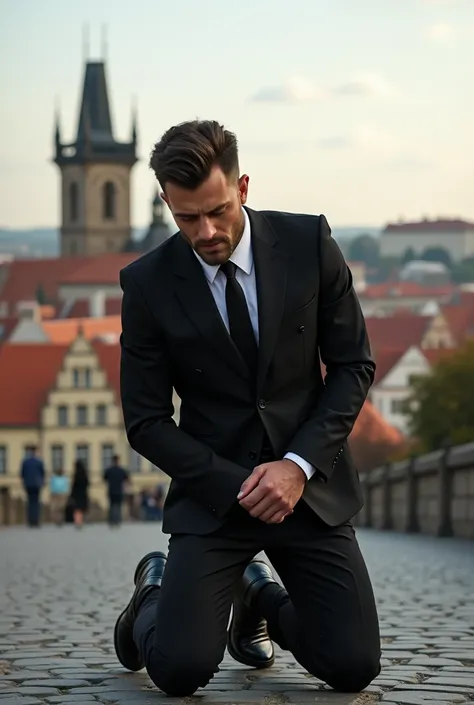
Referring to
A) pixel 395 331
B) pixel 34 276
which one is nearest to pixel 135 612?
pixel 395 331

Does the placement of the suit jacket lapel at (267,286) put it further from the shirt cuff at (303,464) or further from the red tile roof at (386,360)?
the red tile roof at (386,360)

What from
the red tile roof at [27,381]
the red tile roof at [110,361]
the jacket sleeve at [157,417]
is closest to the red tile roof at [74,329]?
Result: the red tile roof at [27,381]

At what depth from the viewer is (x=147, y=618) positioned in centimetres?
600

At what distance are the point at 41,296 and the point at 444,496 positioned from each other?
6410 inches

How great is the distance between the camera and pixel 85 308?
16312cm

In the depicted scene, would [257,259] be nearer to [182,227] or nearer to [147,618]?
[182,227]

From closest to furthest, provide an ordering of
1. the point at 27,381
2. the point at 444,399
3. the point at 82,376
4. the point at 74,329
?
the point at 444,399 < the point at 82,376 < the point at 27,381 < the point at 74,329

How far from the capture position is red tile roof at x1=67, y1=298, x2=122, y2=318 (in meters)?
160

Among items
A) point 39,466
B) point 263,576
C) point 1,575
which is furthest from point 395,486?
point 263,576

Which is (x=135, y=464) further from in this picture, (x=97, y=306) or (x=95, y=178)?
(x=95, y=178)

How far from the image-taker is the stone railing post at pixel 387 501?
25.9 metres

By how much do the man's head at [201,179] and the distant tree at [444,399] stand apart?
72255 millimetres

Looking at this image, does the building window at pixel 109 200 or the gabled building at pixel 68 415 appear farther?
the building window at pixel 109 200

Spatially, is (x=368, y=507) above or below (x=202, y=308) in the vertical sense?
below
